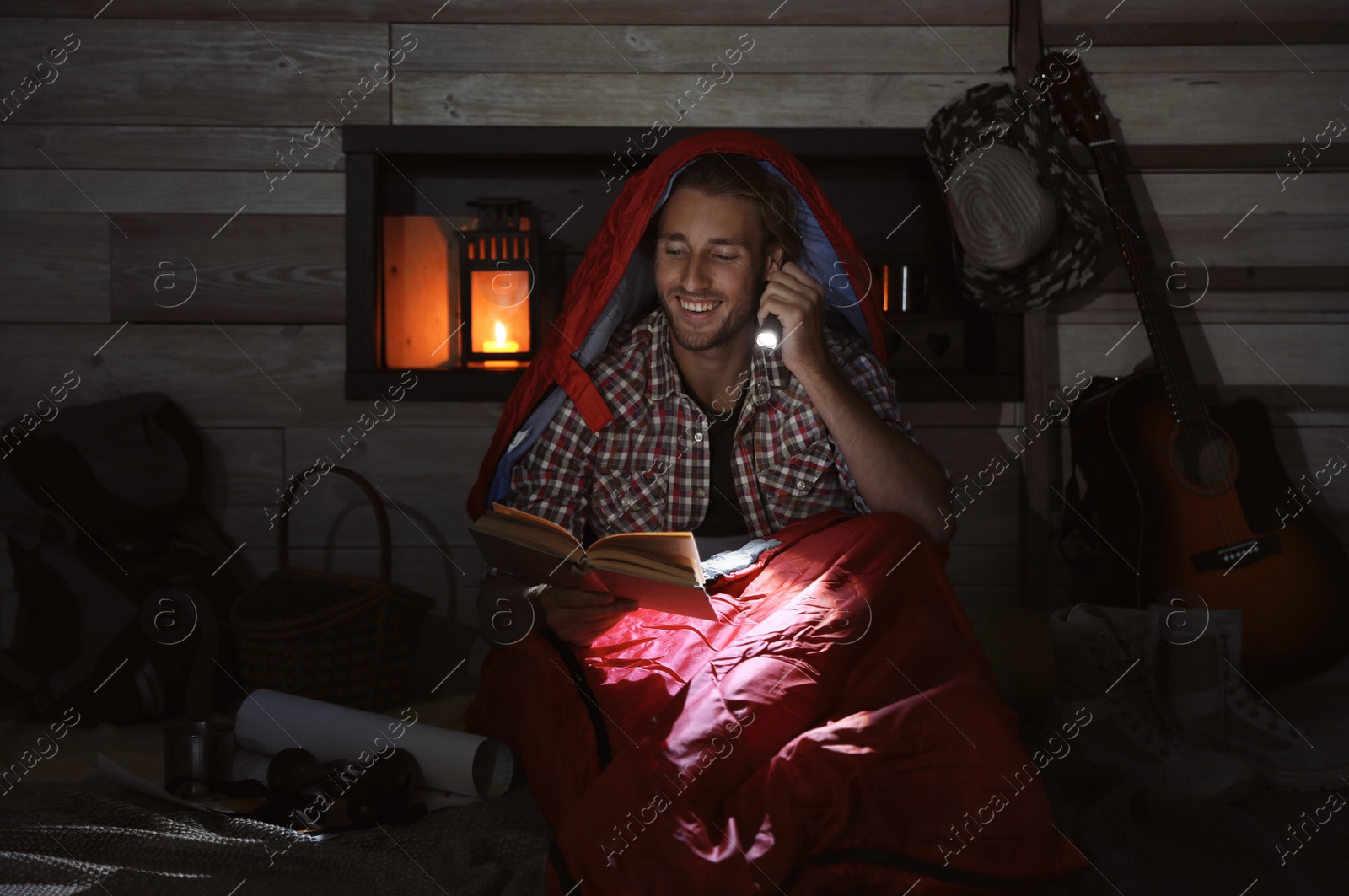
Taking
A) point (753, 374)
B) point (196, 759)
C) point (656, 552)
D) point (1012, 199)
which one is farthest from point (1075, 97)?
point (196, 759)

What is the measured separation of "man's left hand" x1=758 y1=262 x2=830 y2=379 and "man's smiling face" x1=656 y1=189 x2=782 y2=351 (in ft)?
0.16

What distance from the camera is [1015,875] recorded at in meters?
0.90

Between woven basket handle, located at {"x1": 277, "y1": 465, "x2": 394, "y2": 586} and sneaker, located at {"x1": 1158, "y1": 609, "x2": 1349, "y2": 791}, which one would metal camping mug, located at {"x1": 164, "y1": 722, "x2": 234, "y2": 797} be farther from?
sneaker, located at {"x1": 1158, "y1": 609, "x2": 1349, "y2": 791}

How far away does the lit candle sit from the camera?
1901 millimetres

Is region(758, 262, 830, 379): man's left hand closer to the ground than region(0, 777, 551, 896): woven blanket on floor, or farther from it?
farther from it

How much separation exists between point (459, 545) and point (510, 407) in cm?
60

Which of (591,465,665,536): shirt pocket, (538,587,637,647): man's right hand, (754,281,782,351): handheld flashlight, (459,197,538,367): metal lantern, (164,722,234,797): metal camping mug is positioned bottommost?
(164,722,234,797): metal camping mug

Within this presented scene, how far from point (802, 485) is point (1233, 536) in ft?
2.53

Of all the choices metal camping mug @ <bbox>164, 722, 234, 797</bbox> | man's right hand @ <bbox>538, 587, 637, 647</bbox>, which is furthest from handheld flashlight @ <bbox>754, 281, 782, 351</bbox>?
metal camping mug @ <bbox>164, 722, 234, 797</bbox>

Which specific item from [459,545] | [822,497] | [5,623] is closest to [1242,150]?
[822,497]

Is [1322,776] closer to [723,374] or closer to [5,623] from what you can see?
[723,374]

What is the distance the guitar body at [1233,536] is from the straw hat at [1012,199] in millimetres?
281

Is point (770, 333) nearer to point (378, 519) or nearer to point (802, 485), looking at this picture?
point (802, 485)

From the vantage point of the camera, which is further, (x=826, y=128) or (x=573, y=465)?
(x=826, y=128)
